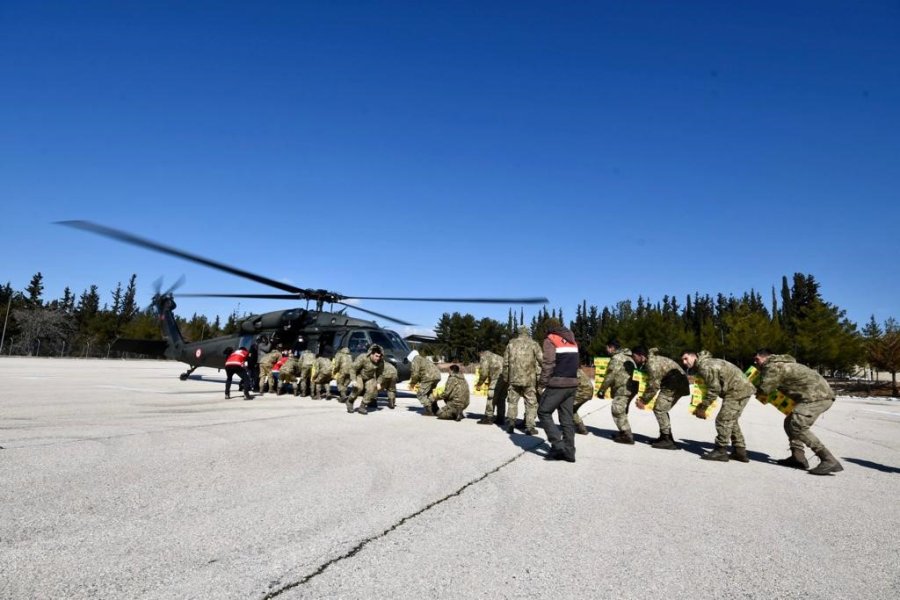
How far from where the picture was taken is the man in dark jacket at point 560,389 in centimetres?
598

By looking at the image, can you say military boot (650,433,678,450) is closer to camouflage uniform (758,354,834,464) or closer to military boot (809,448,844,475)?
camouflage uniform (758,354,834,464)

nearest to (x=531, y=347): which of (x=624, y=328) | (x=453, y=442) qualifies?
(x=453, y=442)

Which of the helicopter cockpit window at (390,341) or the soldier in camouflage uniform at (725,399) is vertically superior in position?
the helicopter cockpit window at (390,341)

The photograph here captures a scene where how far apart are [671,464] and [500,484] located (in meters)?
2.79

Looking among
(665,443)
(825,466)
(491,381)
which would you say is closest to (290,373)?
(491,381)

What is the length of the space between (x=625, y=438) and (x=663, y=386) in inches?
41.3

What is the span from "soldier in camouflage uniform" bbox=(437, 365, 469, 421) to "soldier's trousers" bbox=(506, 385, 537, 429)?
133 cm

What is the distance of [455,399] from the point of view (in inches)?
380

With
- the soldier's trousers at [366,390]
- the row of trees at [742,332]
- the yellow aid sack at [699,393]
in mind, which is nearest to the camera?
the yellow aid sack at [699,393]

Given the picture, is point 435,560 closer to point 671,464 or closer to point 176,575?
point 176,575

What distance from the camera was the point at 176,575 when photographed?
239cm

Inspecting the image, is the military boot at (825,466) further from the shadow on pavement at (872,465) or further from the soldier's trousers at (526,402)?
the soldier's trousers at (526,402)

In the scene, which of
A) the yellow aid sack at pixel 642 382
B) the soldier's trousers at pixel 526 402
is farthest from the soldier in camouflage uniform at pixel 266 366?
the yellow aid sack at pixel 642 382

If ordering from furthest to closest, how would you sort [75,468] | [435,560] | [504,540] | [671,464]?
[671,464] → [75,468] → [504,540] → [435,560]
